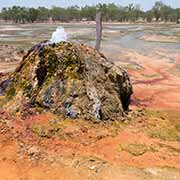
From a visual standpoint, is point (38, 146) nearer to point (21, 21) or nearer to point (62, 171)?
point (62, 171)

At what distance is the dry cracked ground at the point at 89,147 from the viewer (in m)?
8.38

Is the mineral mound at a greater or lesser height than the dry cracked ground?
greater

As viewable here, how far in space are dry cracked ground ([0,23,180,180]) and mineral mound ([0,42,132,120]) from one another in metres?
0.42

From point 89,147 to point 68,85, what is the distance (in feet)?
8.17

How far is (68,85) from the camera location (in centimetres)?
1136

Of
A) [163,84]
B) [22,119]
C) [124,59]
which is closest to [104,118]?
[22,119]

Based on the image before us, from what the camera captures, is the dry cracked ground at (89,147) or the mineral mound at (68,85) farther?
the mineral mound at (68,85)

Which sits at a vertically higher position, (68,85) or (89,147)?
(68,85)

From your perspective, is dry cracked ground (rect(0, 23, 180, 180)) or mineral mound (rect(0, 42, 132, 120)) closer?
dry cracked ground (rect(0, 23, 180, 180))

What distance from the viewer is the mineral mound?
11.1m

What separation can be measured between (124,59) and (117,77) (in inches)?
661

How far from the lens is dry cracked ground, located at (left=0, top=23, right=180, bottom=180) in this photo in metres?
8.38

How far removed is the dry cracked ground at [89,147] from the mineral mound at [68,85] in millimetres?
423

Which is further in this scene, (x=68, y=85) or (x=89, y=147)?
(x=68, y=85)
